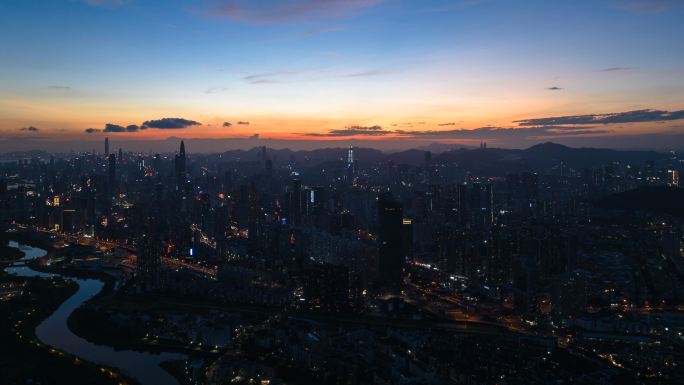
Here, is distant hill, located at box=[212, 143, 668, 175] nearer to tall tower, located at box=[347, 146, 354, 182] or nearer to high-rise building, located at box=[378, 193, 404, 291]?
tall tower, located at box=[347, 146, 354, 182]

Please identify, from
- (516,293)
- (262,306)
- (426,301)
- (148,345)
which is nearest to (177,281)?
(262,306)

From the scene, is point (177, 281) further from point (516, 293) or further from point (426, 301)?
point (516, 293)

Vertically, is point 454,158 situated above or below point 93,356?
above

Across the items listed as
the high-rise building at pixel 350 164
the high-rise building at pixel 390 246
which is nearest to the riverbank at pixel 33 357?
the high-rise building at pixel 390 246

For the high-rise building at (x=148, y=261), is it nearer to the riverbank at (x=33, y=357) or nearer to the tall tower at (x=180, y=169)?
the riverbank at (x=33, y=357)

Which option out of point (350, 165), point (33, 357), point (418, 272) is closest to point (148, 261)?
point (33, 357)

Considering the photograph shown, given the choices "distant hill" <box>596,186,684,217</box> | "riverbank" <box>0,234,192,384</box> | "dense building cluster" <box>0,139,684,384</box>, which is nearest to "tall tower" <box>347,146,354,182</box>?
"dense building cluster" <box>0,139,684,384</box>
